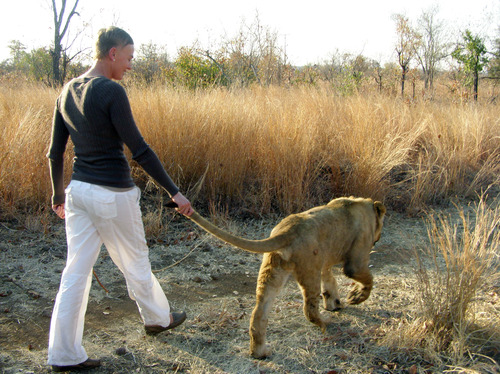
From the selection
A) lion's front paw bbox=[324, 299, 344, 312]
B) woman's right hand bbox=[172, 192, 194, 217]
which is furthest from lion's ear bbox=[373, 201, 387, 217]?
woman's right hand bbox=[172, 192, 194, 217]

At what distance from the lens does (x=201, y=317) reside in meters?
3.91

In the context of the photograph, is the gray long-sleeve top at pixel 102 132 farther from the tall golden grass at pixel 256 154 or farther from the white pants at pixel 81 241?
the tall golden grass at pixel 256 154

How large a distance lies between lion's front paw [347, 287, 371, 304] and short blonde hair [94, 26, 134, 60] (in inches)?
105

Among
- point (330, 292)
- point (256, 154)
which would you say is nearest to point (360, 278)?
point (330, 292)

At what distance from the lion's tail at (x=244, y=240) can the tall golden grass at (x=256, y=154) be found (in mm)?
3172

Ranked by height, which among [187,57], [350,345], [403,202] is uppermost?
[187,57]

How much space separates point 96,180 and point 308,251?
1.53 metres

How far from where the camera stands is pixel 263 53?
37.6ft

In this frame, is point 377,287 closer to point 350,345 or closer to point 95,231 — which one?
point 350,345

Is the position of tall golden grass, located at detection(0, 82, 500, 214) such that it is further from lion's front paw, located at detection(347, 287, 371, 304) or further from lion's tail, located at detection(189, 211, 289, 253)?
lion's tail, located at detection(189, 211, 289, 253)

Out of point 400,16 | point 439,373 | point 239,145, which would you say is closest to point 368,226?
point 439,373

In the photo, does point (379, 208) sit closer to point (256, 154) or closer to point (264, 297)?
point (264, 297)

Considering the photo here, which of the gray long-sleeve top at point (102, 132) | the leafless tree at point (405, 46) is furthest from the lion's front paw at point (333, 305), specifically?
the leafless tree at point (405, 46)

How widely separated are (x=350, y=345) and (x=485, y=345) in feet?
3.06
